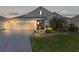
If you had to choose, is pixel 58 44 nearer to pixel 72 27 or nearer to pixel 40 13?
pixel 72 27

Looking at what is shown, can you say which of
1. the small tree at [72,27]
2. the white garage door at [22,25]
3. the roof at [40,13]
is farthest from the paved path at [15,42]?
the small tree at [72,27]

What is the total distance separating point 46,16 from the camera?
5.19 metres

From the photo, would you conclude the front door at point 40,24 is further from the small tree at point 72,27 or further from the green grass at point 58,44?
the small tree at point 72,27

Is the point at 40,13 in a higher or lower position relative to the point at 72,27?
higher

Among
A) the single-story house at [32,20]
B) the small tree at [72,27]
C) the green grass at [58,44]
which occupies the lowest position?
the green grass at [58,44]

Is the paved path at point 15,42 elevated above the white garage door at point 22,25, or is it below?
below

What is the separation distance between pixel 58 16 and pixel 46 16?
0.19 meters

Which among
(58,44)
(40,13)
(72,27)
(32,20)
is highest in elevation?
(40,13)

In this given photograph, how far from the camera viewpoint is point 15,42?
5.24 metres

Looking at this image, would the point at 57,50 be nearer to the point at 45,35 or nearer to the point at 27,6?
the point at 45,35

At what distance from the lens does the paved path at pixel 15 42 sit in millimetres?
5223

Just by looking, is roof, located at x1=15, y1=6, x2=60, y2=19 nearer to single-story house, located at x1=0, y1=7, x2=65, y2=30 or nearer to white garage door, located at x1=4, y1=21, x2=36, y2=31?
single-story house, located at x1=0, y1=7, x2=65, y2=30

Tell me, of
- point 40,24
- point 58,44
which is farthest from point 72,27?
point 40,24
